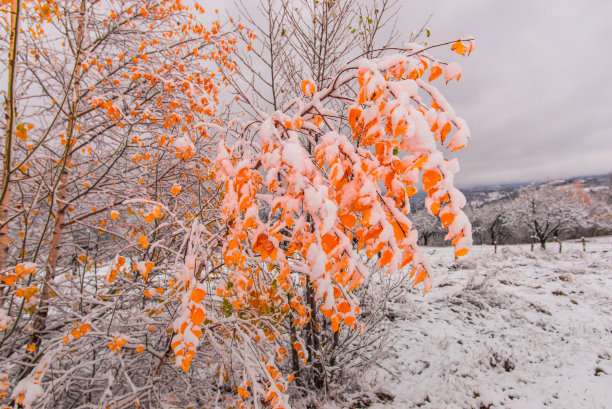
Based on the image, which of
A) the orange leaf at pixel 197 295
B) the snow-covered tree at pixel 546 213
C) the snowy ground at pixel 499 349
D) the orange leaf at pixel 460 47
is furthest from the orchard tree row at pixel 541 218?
the orange leaf at pixel 197 295

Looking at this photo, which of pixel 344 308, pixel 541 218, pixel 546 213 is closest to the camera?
pixel 344 308

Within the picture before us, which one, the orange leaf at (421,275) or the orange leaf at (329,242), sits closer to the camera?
the orange leaf at (329,242)

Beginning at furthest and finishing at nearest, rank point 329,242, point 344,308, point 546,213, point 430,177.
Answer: point 546,213 → point 344,308 → point 329,242 → point 430,177

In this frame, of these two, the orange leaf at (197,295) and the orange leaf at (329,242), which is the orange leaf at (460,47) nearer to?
the orange leaf at (329,242)

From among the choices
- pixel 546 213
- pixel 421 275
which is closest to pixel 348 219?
pixel 421 275

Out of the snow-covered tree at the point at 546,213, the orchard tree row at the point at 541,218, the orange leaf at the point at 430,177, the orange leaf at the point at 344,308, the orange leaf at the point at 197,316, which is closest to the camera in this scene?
the orange leaf at the point at 430,177

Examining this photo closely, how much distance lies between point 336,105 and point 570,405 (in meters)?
5.43

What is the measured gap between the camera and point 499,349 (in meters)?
5.24

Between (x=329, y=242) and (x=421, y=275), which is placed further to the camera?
(x=421, y=275)

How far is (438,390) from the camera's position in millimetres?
4422

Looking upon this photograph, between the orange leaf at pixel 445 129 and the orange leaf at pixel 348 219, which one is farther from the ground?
the orange leaf at pixel 445 129

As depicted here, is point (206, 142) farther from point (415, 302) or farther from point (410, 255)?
point (415, 302)

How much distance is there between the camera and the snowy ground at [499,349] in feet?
14.0

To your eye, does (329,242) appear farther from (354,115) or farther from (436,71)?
(436,71)
